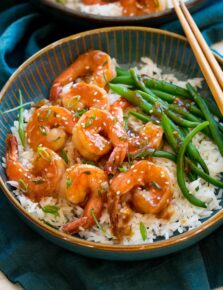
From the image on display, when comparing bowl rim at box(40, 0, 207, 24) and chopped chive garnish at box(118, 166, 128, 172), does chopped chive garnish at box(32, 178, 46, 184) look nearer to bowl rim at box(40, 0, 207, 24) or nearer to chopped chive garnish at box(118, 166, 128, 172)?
chopped chive garnish at box(118, 166, 128, 172)

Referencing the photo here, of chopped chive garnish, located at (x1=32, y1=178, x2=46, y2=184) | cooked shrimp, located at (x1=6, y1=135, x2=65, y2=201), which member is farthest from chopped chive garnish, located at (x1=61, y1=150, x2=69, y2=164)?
chopped chive garnish, located at (x1=32, y1=178, x2=46, y2=184)

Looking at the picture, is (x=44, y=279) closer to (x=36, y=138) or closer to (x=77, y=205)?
(x=77, y=205)

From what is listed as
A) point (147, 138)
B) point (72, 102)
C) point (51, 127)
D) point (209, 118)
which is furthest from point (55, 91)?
point (209, 118)

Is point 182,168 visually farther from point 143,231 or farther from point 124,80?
point 124,80

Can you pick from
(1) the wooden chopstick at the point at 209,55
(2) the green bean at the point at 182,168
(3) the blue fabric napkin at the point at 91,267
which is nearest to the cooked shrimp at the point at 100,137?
(2) the green bean at the point at 182,168

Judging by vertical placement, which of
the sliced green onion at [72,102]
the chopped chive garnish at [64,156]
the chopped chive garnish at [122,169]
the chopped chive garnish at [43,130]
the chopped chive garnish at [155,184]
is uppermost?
the sliced green onion at [72,102]

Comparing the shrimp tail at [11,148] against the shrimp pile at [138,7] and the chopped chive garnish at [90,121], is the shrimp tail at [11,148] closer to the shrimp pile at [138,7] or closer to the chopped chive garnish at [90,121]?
the chopped chive garnish at [90,121]
